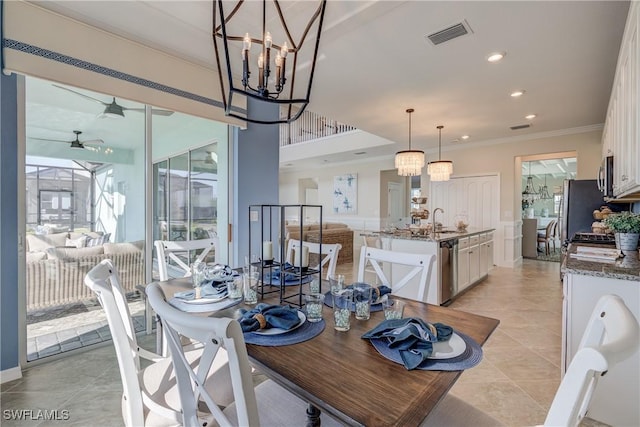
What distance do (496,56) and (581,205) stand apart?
10.4ft

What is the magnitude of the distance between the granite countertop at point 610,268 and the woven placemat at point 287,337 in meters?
1.77

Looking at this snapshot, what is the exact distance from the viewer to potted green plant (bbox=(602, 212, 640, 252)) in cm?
219

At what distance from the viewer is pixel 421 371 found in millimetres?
913

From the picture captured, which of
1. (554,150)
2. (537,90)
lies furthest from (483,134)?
(537,90)

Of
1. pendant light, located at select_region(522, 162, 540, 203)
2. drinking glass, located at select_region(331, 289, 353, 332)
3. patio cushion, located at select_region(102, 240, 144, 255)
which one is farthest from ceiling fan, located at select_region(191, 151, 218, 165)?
pendant light, located at select_region(522, 162, 540, 203)

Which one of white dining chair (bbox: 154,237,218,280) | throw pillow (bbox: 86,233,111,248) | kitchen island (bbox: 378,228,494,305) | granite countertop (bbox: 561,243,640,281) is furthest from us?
kitchen island (bbox: 378,228,494,305)

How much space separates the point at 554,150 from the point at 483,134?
4.36ft

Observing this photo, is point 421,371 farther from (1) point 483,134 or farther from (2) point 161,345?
(1) point 483,134

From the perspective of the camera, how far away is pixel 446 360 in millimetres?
967

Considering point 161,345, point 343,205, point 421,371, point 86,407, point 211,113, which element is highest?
point 211,113

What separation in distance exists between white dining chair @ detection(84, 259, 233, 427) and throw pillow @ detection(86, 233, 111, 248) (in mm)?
1844

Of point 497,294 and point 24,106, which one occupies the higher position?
point 24,106

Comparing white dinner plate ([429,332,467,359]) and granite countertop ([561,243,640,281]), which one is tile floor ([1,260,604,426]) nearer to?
granite countertop ([561,243,640,281])

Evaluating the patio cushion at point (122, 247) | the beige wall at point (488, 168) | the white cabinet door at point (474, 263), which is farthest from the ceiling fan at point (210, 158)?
the beige wall at point (488, 168)
